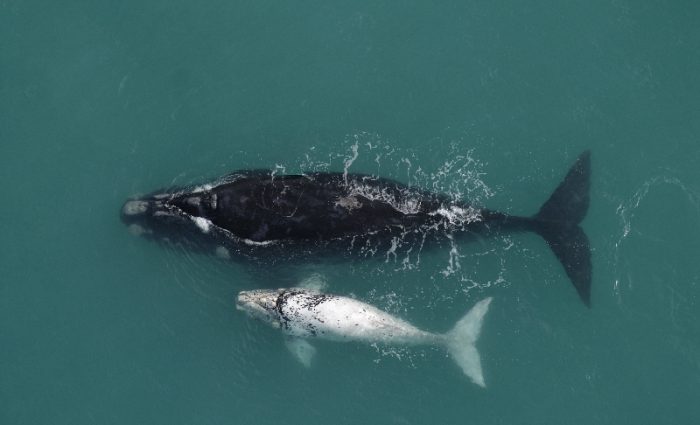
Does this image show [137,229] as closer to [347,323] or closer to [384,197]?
[347,323]

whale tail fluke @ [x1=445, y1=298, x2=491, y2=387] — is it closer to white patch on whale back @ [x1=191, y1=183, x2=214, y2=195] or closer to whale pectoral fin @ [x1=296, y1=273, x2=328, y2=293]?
whale pectoral fin @ [x1=296, y1=273, x2=328, y2=293]

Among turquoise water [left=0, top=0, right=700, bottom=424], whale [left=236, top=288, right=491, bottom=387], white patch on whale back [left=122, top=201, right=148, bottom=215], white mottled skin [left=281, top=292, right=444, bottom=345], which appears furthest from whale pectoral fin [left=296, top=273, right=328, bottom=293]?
white patch on whale back [left=122, top=201, right=148, bottom=215]

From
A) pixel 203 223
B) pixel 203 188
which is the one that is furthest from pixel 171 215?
pixel 203 188

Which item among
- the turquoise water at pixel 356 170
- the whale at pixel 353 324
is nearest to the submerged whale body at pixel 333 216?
the turquoise water at pixel 356 170

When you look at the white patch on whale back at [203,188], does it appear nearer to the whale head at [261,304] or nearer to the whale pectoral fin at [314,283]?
the whale head at [261,304]

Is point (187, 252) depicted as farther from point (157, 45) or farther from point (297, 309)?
point (157, 45)

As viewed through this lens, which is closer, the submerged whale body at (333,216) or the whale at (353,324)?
the whale at (353,324)
